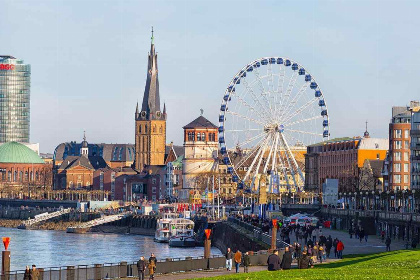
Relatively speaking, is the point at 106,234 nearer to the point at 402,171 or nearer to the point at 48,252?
the point at 402,171

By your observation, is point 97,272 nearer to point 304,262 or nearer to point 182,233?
point 304,262

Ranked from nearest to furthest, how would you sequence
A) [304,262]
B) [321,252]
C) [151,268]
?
[151,268], [304,262], [321,252]

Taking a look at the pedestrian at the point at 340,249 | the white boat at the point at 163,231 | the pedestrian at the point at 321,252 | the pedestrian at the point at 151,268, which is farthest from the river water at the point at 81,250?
the pedestrian at the point at 151,268

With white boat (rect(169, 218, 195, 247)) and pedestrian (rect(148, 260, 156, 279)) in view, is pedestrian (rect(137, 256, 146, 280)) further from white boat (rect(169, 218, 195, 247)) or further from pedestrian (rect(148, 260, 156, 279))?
white boat (rect(169, 218, 195, 247))

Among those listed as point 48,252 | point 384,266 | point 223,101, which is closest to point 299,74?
point 223,101

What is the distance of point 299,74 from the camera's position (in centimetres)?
15162

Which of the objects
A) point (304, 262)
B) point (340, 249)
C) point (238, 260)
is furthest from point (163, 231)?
point (304, 262)

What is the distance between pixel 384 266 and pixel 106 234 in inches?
5347

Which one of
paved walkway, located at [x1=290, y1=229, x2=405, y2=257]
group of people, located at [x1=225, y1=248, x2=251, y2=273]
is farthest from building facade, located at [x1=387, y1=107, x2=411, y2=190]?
group of people, located at [x1=225, y1=248, x2=251, y2=273]

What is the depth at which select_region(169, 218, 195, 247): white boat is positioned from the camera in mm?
142625

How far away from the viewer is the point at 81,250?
13488cm

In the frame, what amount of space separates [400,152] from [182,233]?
34.5 metres

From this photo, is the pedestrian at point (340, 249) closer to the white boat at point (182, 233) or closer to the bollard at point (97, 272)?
the bollard at point (97, 272)

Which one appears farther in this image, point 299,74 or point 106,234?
point 106,234
